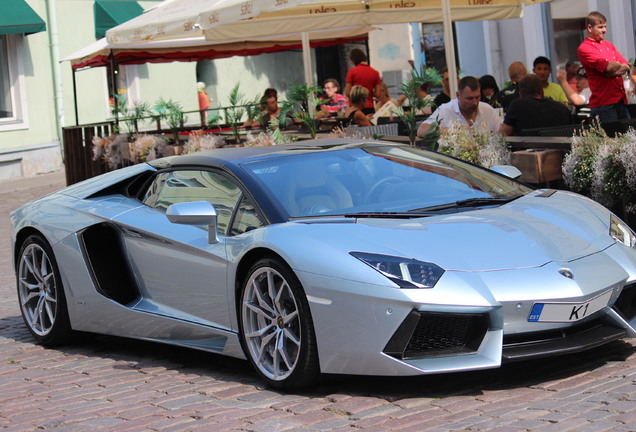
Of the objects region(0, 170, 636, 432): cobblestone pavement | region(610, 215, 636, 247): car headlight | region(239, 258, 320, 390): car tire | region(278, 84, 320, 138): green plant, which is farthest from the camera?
region(278, 84, 320, 138): green plant

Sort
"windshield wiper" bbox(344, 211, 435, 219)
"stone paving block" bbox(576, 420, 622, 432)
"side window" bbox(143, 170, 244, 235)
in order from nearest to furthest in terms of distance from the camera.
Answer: "stone paving block" bbox(576, 420, 622, 432)
"windshield wiper" bbox(344, 211, 435, 219)
"side window" bbox(143, 170, 244, 235)

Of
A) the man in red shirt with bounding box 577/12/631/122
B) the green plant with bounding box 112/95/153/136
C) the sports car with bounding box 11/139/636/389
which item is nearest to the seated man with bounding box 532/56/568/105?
the man in red shirt with bounding box 577/12/631/122

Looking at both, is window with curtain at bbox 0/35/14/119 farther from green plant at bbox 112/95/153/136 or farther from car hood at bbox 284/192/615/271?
car hood at bbox 284/192/615/271

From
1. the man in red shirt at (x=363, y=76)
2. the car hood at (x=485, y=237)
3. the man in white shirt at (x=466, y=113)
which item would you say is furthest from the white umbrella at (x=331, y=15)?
the car hood at (x=485, y=237)

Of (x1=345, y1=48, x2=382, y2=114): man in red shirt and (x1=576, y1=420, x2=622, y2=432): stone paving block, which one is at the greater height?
(x1=345, y1=48, x2=382, y2=114): man in red shirt

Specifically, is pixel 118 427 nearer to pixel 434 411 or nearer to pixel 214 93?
pixel 434 411

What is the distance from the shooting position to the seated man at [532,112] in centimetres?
980

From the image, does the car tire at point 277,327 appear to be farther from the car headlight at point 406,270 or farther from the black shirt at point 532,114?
the black shirt at point 532,114

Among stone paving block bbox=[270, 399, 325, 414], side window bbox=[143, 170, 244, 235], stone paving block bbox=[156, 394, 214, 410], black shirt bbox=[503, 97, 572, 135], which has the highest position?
black shirt bbox=[503, 97, 572, 135]

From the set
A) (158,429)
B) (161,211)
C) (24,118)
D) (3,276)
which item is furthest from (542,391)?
(24,118)

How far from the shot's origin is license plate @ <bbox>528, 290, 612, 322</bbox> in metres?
4.71

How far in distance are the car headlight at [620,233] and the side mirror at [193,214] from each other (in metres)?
2.05

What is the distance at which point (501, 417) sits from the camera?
436cm

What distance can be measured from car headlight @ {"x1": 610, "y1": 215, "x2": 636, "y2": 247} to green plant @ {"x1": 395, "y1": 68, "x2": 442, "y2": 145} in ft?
13.5
